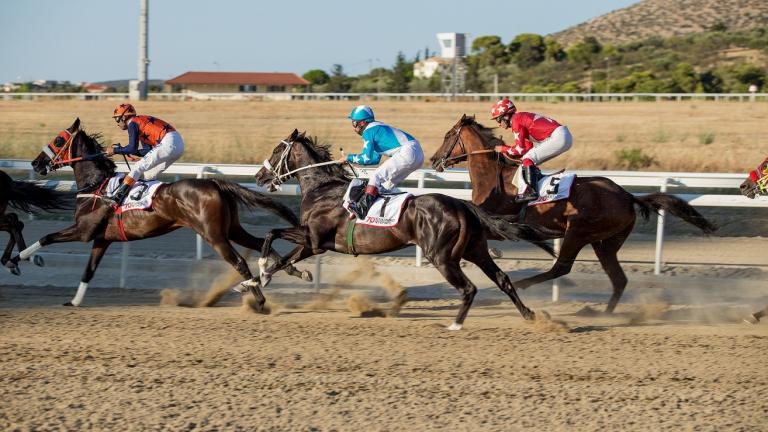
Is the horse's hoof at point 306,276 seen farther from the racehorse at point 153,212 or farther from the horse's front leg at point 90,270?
the horse's front leg at point 90,270

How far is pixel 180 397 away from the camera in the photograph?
533 centimetres

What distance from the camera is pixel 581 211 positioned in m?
8.22

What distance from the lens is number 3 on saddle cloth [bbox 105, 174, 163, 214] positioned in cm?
830

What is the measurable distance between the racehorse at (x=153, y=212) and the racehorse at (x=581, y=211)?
174 centimetres

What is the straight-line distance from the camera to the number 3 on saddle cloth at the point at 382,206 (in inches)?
297

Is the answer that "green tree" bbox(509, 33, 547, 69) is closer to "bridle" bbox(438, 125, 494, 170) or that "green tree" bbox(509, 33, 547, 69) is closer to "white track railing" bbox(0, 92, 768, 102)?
"white track railing" bbox(0, 92, 768, 102)

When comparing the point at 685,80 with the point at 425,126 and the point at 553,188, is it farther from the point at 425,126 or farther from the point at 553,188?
the point at 553,188

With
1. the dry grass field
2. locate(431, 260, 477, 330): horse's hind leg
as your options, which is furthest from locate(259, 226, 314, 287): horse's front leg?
the dry grass field

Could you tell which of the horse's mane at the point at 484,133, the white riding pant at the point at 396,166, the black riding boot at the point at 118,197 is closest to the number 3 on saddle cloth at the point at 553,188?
the horse's mane at the point at 484,133

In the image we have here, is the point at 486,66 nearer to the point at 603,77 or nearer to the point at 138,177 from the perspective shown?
the point at 603,77

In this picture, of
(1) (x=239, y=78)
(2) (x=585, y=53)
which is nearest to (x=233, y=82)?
(1) (x=239, y=78)

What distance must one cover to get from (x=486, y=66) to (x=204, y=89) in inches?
831

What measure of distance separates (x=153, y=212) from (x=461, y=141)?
2767mm

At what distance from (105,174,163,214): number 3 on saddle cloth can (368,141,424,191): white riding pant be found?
1926 mm
